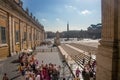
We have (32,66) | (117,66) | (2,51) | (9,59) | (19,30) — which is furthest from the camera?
(19,30)

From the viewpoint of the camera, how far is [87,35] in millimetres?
173500

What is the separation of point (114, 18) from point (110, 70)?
5.07 feet

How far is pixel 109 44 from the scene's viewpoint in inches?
257

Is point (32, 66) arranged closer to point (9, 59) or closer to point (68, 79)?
point (68, 79)

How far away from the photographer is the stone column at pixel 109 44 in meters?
6.20

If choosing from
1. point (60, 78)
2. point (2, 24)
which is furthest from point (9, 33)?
point (60, 78)

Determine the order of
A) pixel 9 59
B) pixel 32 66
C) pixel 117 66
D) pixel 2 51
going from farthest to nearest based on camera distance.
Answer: pixel 9 59
pixel 2 51
pixel 32 66
pixel 117 66

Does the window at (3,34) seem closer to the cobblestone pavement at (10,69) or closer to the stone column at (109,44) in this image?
the cobblestone pavement at (10,69)

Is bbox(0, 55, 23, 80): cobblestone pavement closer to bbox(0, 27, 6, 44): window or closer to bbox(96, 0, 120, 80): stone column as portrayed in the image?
bbox(0, 27, 6, 44): window

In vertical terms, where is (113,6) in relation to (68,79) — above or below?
above

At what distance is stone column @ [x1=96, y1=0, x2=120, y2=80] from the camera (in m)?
6.20

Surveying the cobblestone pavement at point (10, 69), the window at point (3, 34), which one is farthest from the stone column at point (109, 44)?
the window at point (3, 34)

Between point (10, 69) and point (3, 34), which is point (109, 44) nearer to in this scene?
point (10, 69)

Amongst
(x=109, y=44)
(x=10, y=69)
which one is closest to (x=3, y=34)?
(x=10, y=69)
